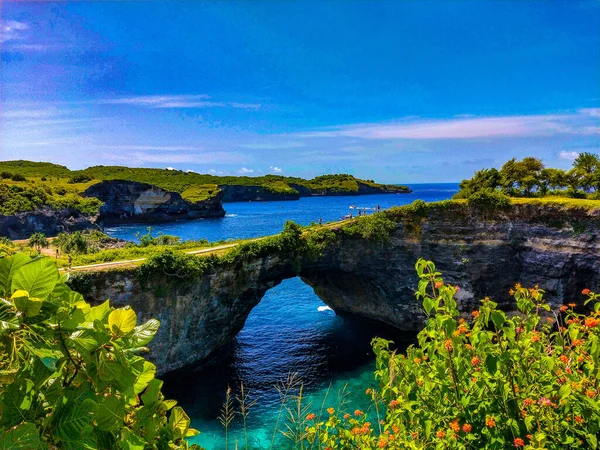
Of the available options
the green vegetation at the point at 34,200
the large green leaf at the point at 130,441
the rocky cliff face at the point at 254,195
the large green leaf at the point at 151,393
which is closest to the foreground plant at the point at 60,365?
the large green leaf at the point at 130,441

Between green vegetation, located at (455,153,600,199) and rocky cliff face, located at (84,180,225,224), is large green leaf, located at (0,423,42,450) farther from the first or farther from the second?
rocky cliff face, located at (84,180,225,224)

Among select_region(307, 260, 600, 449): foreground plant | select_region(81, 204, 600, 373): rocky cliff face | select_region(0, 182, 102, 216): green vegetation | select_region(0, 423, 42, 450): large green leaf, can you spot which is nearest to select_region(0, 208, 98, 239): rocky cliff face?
select_region(0, 182, 102, 216): green vegetation

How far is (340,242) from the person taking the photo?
31.2m

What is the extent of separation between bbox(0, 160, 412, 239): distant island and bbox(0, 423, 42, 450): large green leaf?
87993 millimetres

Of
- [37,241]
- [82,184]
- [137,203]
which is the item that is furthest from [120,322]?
[82,184]

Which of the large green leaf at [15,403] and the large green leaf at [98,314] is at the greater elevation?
the large green leaf at [98,314]

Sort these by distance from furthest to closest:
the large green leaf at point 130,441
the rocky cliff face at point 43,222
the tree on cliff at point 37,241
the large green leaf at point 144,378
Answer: the rocky cliff face at point 43,222
the tree on cliff at point 37,241
the large green leaf at point 144,378
the large green leaf at point 130,441

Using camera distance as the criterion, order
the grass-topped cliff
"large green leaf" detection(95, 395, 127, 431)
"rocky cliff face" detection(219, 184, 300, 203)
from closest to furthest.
→ "large green leaf" detection(95, 395, 127, 431) < the grass-topped cliff < "rocky cliff face" detection(219, 184, 300, 203)

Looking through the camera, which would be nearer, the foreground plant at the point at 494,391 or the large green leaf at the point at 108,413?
the large green leaf at the point at 108,413

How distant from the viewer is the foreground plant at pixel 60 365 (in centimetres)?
212

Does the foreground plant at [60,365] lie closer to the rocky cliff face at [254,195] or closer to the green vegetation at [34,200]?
the green vegetation at [34,200]

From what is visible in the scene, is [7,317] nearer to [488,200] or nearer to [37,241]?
[488,200]

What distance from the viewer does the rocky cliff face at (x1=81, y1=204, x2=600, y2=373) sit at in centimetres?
2489

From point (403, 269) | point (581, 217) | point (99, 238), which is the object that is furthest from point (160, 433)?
point (99, 238)
